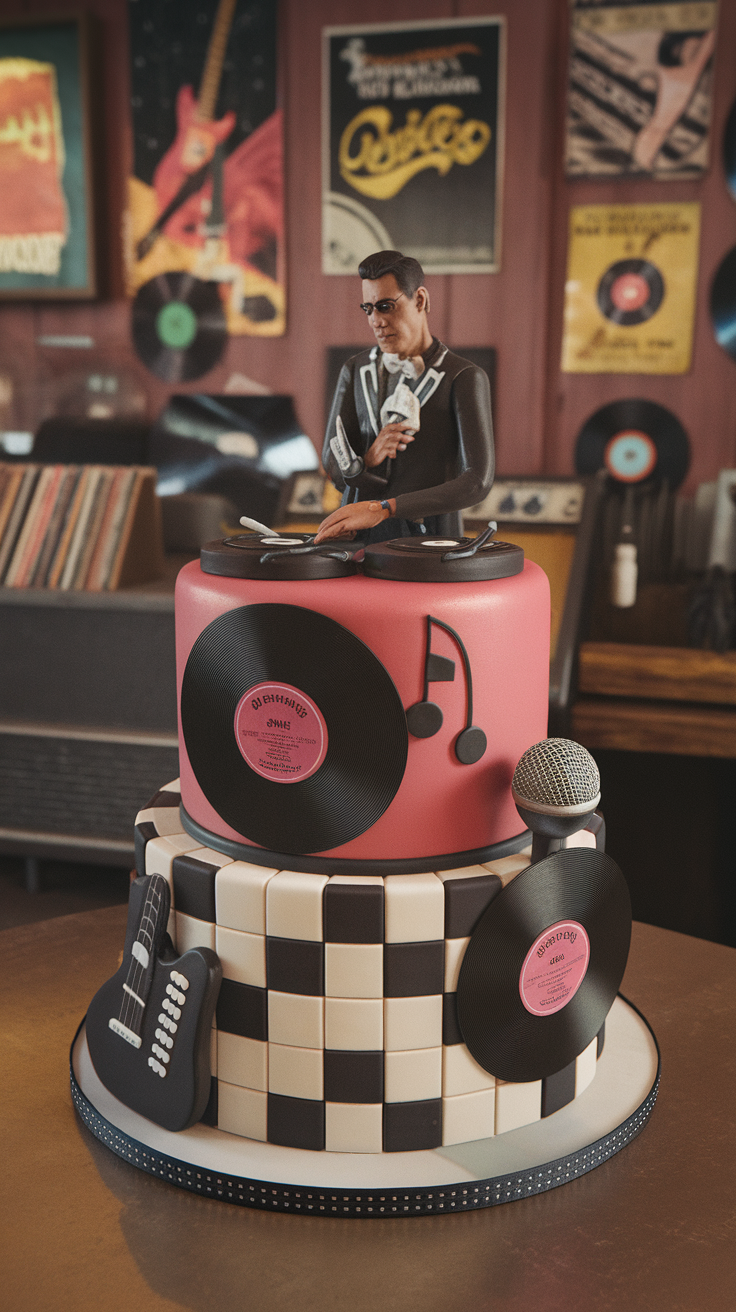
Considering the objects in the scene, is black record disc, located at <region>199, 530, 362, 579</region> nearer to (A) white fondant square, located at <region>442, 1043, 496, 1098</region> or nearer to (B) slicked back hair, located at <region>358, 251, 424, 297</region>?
(B) slicked back hair, located at <region>358, 251, 424, 297</region>

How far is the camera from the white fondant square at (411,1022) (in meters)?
1.05

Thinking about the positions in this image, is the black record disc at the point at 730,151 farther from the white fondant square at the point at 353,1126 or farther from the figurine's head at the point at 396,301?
the white fondant square at the point at 353,1126

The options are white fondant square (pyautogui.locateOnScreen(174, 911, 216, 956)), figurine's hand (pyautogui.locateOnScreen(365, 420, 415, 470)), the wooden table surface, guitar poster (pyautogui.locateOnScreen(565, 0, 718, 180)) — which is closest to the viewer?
the wooden table surface

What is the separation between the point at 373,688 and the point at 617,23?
7.40 ft

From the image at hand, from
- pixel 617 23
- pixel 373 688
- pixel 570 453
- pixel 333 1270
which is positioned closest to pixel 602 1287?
pixel 333 1270

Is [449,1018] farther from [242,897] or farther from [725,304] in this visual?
[725,304]

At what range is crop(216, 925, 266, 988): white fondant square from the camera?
107cm

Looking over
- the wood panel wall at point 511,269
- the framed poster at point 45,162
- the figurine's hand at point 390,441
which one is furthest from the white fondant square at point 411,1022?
the framed poster at point 45,162

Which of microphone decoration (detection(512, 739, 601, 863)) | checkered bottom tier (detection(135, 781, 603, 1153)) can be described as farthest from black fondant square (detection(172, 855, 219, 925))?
microphone decoration (detection(512, 739, 601, 863))

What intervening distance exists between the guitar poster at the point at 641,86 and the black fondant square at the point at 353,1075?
232 centimetres

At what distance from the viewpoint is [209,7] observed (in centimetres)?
280

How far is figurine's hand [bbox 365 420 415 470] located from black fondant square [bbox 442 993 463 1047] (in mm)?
595

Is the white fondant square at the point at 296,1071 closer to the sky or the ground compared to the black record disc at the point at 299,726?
closer to the ground

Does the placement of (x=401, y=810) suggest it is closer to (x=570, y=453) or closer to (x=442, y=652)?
(x=442, y=652)
